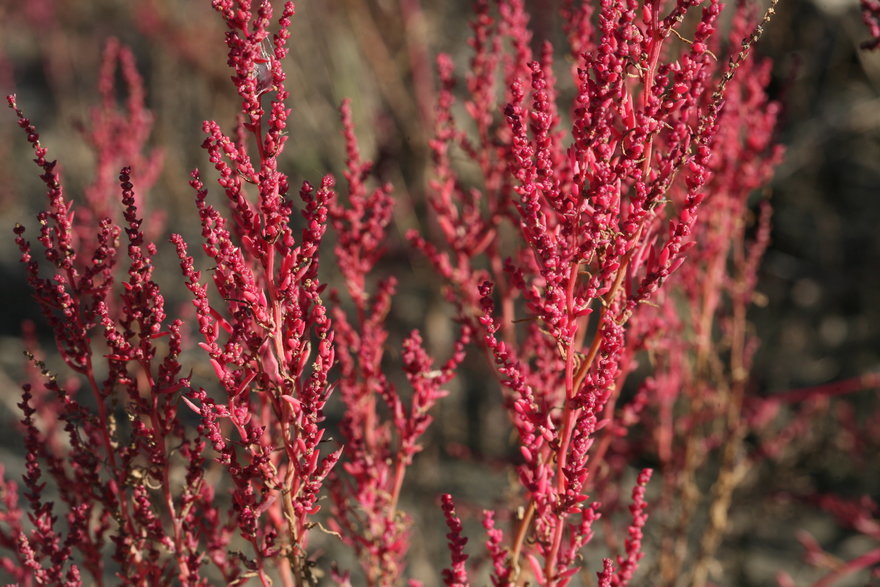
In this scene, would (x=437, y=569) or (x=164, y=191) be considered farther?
(x=164, y=191)

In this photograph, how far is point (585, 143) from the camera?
1.10 meters

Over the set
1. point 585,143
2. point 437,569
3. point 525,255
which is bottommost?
point 437,569

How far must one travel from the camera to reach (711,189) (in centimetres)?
197

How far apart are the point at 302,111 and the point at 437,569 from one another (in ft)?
9.29

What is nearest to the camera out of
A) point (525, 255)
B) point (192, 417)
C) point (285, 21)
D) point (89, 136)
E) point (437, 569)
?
point (285, 21)

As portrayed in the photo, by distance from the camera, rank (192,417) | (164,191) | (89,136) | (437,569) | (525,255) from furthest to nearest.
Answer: (164,191)
(192,417)
(437,569)
(89,136)
(525,255)

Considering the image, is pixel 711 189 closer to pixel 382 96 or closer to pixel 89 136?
pixel 89 136

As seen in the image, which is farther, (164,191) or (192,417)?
(164,191)

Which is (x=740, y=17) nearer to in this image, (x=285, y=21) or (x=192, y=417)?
(x=285, y=21)

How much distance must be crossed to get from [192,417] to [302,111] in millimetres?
2000

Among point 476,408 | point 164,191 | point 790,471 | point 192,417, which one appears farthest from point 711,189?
point 164,191

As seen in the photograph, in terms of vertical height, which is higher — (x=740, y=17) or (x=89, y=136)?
(x=89, y=136)

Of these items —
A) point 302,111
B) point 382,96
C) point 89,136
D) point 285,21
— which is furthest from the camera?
point 382,96

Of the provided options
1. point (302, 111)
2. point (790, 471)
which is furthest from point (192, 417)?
point (790, 471)
